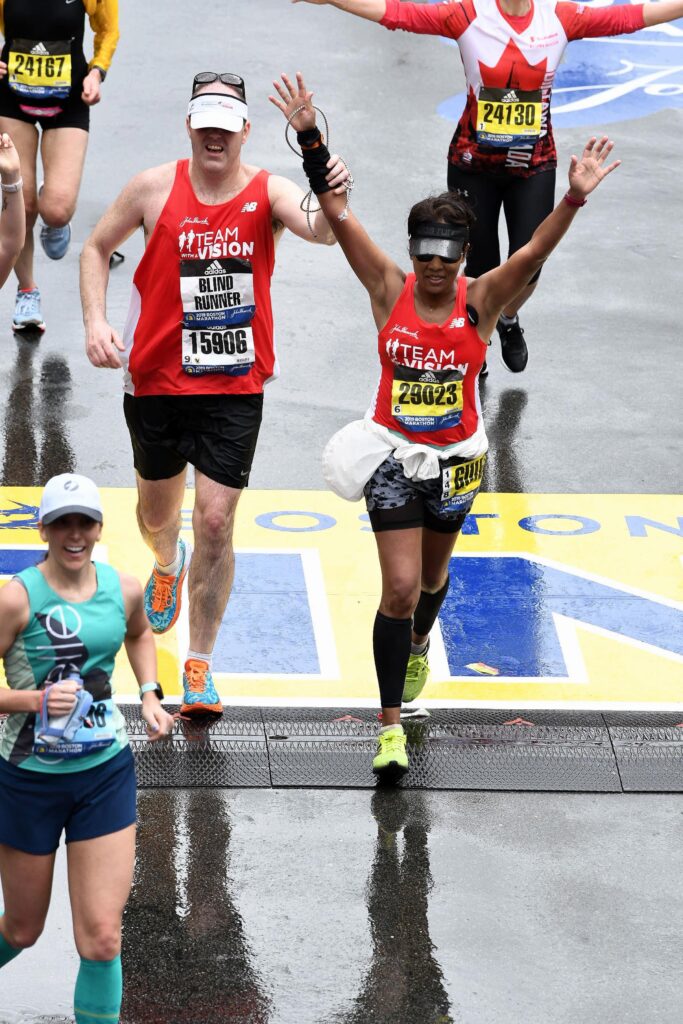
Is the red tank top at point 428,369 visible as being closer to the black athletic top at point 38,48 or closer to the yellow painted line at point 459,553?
the yellow painted line at point 459,553

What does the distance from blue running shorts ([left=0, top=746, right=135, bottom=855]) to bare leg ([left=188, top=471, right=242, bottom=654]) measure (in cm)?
215

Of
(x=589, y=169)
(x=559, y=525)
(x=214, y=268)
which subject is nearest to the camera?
(x=589, y=169)

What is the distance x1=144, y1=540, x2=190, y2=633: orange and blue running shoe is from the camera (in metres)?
7.22

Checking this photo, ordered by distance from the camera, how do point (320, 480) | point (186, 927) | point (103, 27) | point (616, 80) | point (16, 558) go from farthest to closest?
point (616, 80) → point (103, 27) → point (320, 480) → point (16, 558) → point (186, 927)

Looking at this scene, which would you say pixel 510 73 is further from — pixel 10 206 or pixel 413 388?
pixel 10 206

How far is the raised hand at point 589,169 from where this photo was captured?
595 cm

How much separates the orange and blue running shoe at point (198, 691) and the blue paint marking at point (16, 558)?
4.64ft

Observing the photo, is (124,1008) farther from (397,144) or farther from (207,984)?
(397,144)

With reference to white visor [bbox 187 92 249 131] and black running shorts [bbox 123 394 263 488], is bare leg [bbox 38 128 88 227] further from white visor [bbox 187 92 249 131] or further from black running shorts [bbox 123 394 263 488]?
white visor [bbox 187 92 249 131]

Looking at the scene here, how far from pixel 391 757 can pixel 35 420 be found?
4129mm

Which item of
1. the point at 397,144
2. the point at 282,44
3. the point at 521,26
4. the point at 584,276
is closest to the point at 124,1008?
the point at 521,26

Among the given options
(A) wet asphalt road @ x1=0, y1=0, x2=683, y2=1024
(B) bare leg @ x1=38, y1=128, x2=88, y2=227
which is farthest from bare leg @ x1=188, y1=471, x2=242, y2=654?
(B) bare leg @ x1=38, y1=128, x2=88, y2=227

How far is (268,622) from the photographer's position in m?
7.44

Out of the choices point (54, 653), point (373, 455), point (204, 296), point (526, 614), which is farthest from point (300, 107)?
point (526, 614)
